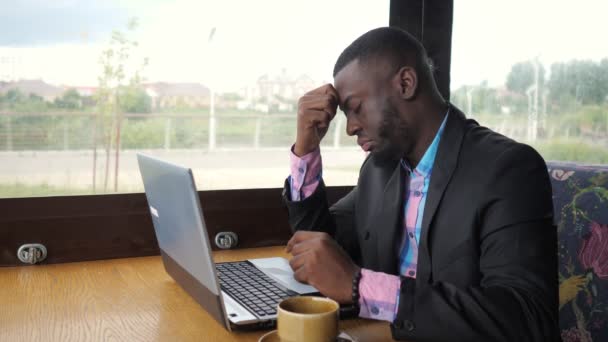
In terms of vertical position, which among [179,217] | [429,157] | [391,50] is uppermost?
[391,50]

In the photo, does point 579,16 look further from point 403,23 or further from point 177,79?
point 177,79

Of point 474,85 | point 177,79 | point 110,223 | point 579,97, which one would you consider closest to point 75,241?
point 110,223

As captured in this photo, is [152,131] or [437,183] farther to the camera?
[152,131]

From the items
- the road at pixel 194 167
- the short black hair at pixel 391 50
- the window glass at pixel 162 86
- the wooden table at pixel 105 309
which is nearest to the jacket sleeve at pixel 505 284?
the wooden table at pixel 105 309

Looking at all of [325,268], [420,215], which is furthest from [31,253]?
[420,215]

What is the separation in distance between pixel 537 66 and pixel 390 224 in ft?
4.07

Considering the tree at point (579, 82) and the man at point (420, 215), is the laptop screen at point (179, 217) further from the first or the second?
the tree at point (579, 82)

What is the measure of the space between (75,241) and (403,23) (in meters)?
1.38

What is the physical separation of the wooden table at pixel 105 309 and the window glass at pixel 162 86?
0.39m

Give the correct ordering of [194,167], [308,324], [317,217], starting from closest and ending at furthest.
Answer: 1. [308,324]
2. [317,217]
3. [194,167]

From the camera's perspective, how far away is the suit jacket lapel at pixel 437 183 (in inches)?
55.7

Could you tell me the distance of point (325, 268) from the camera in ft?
4.10

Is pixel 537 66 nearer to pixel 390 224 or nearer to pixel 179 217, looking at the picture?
pixel 390 224

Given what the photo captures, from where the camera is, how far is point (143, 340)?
1.17m
